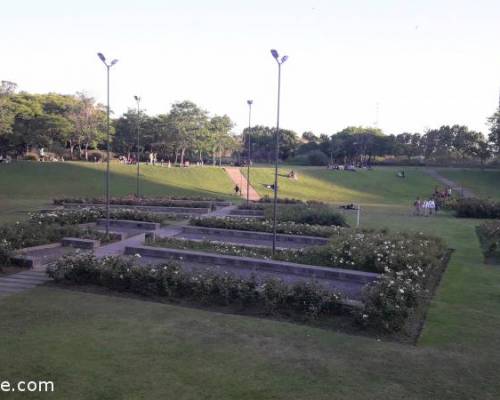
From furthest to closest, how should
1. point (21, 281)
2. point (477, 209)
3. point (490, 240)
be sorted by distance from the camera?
point (477, 209) → point (490, 240) → point (21, 281)

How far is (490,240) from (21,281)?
1615cm

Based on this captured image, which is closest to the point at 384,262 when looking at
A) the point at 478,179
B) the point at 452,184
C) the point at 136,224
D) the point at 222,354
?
the point at 222,354

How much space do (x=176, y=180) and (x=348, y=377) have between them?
39579mm

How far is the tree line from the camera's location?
54000mm

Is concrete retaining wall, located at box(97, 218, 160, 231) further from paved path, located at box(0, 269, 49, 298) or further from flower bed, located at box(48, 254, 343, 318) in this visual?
flower bed, located at box(48, 254, 343, 318)

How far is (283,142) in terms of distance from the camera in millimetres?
86625

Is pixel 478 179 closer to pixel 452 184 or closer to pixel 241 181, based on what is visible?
pixel 452 184

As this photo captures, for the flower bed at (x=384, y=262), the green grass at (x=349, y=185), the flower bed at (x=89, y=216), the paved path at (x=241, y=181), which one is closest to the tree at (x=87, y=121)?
the paved path at (x=241, y=181)

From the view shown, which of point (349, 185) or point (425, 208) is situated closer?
point (425, 208)

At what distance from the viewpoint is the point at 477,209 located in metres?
29.4

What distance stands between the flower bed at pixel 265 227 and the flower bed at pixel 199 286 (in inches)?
327

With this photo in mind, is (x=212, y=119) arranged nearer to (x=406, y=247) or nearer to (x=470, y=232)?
(x=470, y=232)

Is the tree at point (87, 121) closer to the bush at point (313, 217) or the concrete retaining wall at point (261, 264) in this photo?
the bush at point (313, 217)

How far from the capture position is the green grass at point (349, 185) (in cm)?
4362
